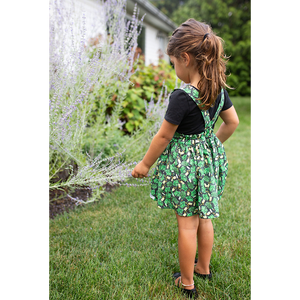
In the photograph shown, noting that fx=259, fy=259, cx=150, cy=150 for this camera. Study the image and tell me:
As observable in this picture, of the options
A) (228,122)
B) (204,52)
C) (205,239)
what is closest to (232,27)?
(228,122)

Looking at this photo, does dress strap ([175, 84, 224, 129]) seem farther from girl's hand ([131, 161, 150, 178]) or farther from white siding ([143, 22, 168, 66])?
white siding ([143, 22, 168, 66])

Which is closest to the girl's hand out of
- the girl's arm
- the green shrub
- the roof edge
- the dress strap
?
the dress strap

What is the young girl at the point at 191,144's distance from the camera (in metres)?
1.33

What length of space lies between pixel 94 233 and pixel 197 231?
2.94ft

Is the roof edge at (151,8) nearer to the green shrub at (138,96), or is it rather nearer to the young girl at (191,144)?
the green shrub at (138,96)

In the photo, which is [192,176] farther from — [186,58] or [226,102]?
[186,58]

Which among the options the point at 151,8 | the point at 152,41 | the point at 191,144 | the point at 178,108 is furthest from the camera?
the point at 152,41

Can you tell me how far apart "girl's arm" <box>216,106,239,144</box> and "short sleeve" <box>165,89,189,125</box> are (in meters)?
0.36

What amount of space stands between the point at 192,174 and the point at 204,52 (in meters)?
0.64

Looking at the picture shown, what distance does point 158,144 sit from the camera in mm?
1386
